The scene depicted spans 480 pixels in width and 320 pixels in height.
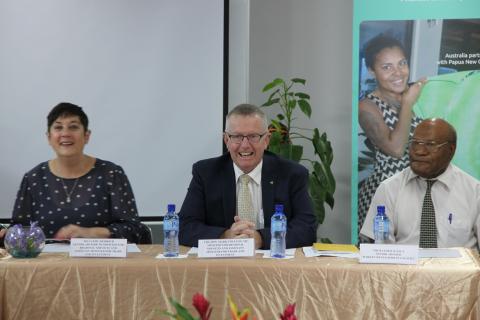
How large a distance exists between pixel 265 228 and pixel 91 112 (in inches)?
77.0

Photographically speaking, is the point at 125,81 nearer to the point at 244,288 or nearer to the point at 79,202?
the point at 79,202

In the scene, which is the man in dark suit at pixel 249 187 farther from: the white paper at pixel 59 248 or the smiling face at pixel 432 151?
the smiling face at pixel 432 151

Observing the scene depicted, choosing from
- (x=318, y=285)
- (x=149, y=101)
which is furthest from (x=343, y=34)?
(x=318, y=285)

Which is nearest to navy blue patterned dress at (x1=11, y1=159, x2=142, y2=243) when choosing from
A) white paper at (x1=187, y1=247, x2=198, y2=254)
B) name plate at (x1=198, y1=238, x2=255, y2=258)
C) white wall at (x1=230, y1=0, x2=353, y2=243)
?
white paper at (x1=187, y1=247, x2=198, y2=254)

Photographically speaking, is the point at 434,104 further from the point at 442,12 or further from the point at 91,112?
the point at 91,112

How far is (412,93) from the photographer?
4637 mm

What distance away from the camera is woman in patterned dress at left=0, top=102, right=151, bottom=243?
335 cm

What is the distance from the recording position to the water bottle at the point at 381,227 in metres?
2.99

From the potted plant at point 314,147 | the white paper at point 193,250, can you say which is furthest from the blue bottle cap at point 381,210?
the potted plant at point 314,147

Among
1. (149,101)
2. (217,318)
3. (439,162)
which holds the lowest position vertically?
(217,318)

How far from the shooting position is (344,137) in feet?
17.0

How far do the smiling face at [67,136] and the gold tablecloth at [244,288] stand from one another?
0.86 m

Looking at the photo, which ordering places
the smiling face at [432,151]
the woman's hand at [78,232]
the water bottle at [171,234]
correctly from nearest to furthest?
the water bottle at [171,234]
the woman's hand at [78,232]
the smiling face at [432,151]

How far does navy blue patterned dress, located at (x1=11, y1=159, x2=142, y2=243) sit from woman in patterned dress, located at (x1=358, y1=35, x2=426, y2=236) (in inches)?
73.6
